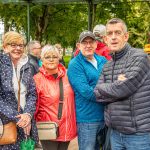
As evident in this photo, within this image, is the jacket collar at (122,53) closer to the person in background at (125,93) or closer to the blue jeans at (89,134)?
the person in background at (125,93)

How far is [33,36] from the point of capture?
20.9m

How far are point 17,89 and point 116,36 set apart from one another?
108 cm

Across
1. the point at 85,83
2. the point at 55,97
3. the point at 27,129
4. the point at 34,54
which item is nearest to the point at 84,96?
the point at 85,83

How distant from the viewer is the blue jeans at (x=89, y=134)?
4.27 m

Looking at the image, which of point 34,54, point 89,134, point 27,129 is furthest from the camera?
point 34,54

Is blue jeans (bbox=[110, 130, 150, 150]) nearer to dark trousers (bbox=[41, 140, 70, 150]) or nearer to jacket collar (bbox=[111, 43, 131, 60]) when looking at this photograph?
jacket collar (bbox=[111, 43, 131, 60])

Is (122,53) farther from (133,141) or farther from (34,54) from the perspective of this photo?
(34,54)

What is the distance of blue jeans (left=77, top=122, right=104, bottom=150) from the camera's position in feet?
14.0

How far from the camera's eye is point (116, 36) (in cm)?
371

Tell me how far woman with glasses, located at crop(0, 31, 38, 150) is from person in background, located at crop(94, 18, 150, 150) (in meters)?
0.74

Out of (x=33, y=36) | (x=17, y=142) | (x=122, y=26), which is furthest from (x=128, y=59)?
(x=33, y=36)

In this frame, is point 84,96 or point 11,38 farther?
point 84,96

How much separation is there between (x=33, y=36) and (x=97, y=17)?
4.26 meters

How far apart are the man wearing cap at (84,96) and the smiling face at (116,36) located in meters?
0.56
